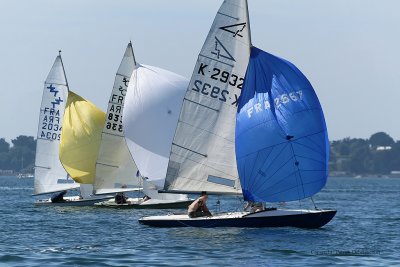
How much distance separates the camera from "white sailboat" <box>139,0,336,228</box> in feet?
153

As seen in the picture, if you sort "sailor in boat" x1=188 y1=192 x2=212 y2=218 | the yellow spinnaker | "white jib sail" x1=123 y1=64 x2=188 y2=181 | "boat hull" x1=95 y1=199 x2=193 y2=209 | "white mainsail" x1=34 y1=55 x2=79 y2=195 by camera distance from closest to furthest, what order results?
"sailor in boat" x1=188 y1=192 x2=212 y2=218, "white jib sail" x1=123 y1=64 x2=188 y2=181, "boat hull" x1=95 y1=199 x2=193 y2=209, the yellow spinnaker, "white mainsail" x1=34 y1=55 x2=79 y2=195

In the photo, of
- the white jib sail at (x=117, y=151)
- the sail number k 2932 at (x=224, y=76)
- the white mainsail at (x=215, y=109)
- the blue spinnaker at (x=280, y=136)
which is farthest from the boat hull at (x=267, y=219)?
the white jib sail at (x=117, y=151)

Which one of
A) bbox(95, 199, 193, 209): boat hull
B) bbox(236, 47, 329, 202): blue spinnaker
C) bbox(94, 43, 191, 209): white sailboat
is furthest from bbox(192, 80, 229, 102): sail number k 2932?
bbox(95, 199, 193, 209): boat hull

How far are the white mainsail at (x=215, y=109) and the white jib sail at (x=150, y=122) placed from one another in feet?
41.5

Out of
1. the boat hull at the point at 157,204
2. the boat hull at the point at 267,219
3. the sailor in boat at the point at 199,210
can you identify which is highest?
the boat hull at the point at 157,204

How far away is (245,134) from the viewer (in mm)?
47406

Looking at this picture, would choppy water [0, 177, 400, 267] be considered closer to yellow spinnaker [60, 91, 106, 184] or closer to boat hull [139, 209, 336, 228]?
boat hull [139, 209, 336, 228]

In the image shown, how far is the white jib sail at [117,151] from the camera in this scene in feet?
216

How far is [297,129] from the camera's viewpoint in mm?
46562

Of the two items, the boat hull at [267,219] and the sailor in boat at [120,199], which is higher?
the sailor in boat at [120,199]

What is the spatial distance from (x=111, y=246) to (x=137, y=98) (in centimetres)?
2113

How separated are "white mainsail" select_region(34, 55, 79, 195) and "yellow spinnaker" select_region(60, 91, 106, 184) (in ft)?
9.43

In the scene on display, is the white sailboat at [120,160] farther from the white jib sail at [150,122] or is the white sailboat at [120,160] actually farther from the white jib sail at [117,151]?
the white jib sail at [150,122]

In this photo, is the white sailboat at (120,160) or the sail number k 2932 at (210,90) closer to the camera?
the sail number k 2932 at (210,90)
